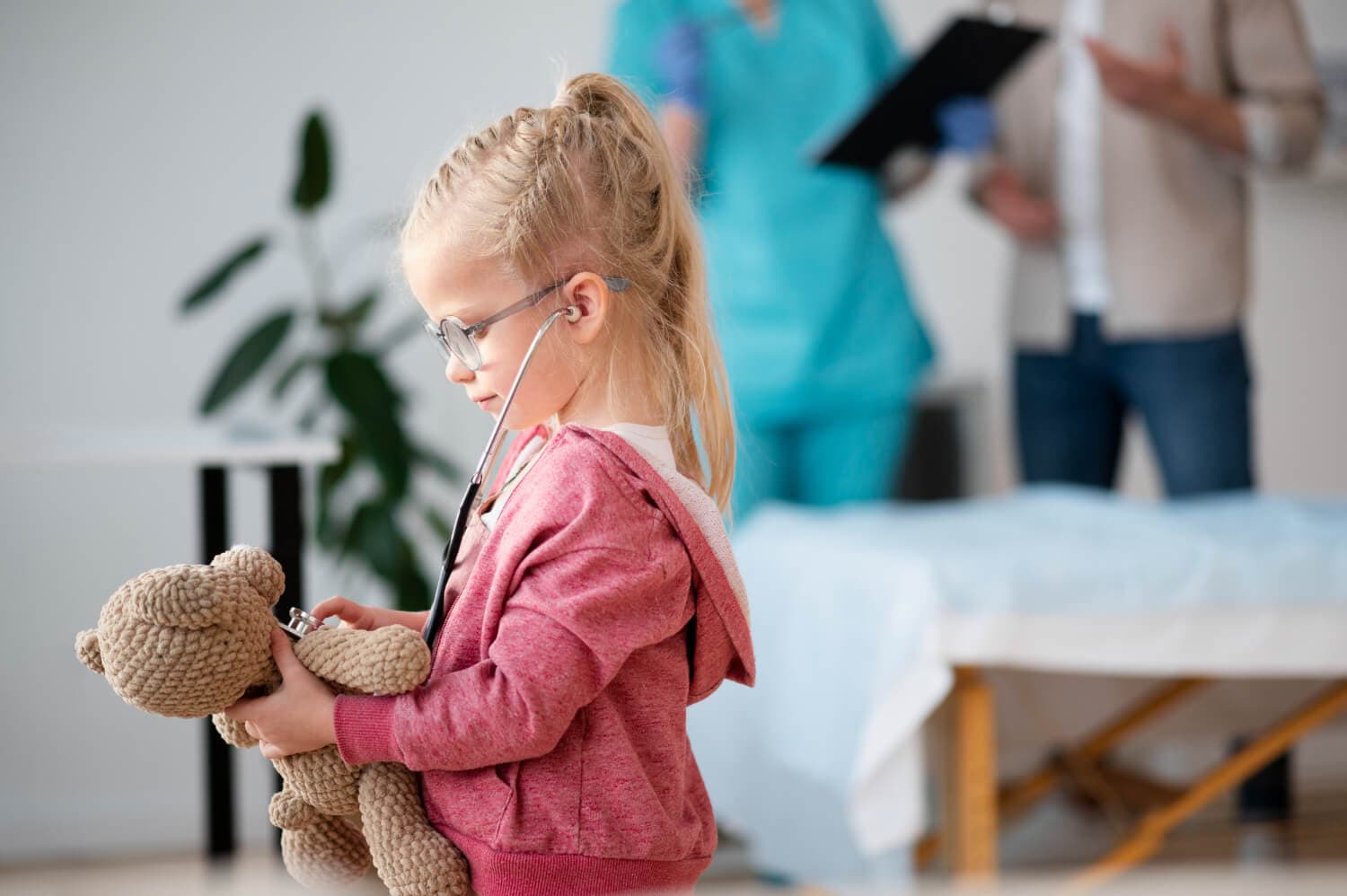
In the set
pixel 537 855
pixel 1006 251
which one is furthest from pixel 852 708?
pixel 1006 251

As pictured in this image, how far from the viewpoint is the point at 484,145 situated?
0.76 meters

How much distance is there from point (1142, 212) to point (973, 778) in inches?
39.5

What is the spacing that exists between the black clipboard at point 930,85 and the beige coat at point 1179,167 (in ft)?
→ 0.97

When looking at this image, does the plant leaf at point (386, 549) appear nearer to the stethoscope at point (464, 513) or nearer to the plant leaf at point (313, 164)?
the plant leaf at point (313, 164)

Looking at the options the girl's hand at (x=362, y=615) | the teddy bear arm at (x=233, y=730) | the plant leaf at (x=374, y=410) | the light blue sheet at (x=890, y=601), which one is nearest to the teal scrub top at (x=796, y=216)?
the light blue sheet at (x=890, y=601)

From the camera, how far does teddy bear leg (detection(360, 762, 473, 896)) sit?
70 centimetres

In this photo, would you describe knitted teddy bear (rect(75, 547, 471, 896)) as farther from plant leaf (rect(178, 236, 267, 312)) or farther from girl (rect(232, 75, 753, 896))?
plant leaf (rect(178, 236, 267, 312))

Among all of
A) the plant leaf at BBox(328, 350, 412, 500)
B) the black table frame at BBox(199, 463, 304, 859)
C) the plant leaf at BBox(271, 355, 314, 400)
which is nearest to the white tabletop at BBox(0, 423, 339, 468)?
the black table frame at BBox(199, 463, 304, 859)

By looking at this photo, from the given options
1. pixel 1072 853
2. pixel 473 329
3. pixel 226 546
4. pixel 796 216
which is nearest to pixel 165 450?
pixel 226 546

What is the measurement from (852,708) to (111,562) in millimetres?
1719

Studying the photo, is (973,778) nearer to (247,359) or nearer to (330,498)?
(330,498)

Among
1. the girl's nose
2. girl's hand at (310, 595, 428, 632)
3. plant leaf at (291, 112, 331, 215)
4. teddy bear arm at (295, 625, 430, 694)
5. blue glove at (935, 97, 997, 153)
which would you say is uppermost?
blue glove at (935, 97, 997, 153)

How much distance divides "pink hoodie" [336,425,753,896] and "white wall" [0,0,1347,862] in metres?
2.01

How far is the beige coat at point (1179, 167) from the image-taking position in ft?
6.94
